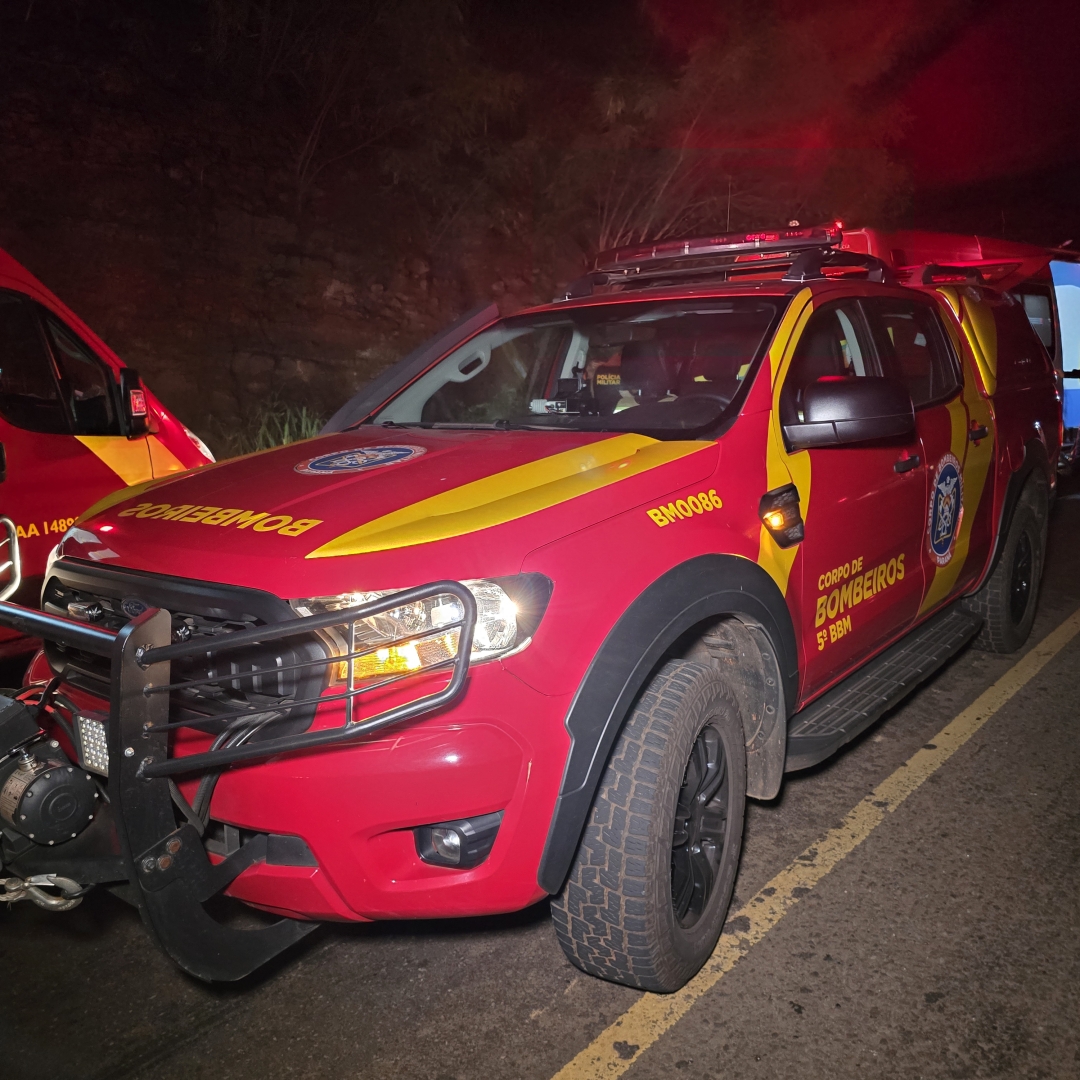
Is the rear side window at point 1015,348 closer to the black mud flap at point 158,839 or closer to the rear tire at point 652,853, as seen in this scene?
the rear tire at point 652,853

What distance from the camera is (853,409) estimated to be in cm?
296

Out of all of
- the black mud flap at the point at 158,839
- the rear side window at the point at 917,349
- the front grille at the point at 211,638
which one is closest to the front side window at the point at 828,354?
the rear side window at the point at 917,349

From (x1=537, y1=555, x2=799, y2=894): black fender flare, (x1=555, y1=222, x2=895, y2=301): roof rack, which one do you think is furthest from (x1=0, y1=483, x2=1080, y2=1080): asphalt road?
(x1=555, y1=222, x2=895, y2=301): roof rack

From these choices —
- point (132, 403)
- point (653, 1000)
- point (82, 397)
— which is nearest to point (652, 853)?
point (653, 1000)

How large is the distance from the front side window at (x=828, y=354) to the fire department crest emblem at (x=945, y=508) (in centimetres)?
53

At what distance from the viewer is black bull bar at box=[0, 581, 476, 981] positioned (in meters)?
2.00

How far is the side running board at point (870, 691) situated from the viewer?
321 centimetres

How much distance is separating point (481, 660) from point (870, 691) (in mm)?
1988

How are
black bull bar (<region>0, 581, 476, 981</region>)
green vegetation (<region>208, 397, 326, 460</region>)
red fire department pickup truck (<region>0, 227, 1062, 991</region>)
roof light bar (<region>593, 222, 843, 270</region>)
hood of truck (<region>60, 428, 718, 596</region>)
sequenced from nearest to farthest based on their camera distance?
black bull bar (<region>0, 581, 476, 981</region>) → red fire department pickup truck (<region>0, 227, 1062, 991</region>) → hood of truck (<region>60, 428, 718, 596</region>) → roof light bar (<region>593, 222, 843, 270</region>) → green vegetation (<region>208, 397, 326, 460</region>)

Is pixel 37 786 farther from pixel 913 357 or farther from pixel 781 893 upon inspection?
pixel 913 357

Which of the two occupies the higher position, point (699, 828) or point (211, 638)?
point (211, 638)

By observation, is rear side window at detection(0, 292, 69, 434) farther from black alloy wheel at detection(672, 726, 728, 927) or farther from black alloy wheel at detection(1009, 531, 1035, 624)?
black alloy wheel at detection(1009, 531, 1035, 624)

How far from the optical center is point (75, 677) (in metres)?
2.60

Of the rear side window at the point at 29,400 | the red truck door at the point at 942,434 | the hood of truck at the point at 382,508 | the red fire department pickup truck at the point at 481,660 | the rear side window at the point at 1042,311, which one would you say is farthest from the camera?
the rear side window at the point at 1042,311
